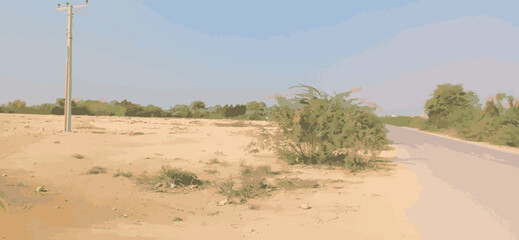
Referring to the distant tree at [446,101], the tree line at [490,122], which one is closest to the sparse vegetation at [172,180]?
the tree line at [490,122]

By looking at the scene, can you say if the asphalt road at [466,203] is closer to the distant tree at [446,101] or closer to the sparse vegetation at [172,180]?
the sparse vegetation at [172,180]

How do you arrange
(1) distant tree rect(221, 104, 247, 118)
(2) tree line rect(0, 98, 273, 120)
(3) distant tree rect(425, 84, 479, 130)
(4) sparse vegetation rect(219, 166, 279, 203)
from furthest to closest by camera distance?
(1) distant tree rect(221, 104, 247, 118), (2) tree line rect(0, 98, 273, 120), (3) distant tree rect(425, 84, 479, 130), (4) sparse vegetation rect(219, 166, 279, 203)

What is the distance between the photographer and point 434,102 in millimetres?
66125

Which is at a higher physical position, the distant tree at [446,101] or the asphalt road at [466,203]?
the distant tree at [446,101]

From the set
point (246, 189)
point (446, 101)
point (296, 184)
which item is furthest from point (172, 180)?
point (446, 101)

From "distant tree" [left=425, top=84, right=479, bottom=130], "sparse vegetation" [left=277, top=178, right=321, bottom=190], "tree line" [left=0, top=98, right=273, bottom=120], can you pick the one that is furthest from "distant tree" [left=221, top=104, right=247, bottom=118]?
"sparse vegetation" [left=277, top=178, right=321, bottom=190]

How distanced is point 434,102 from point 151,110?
57.6 m

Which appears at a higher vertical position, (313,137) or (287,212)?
(313,137)

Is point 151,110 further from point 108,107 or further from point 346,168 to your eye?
point 346,168

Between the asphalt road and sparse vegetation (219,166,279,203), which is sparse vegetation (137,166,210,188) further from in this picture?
the asphalt road

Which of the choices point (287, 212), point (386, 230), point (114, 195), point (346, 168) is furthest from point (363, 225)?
point (346, 168)

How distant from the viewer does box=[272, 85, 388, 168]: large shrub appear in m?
14.6

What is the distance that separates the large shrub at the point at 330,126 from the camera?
14.6m

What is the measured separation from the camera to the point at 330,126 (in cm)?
1478
